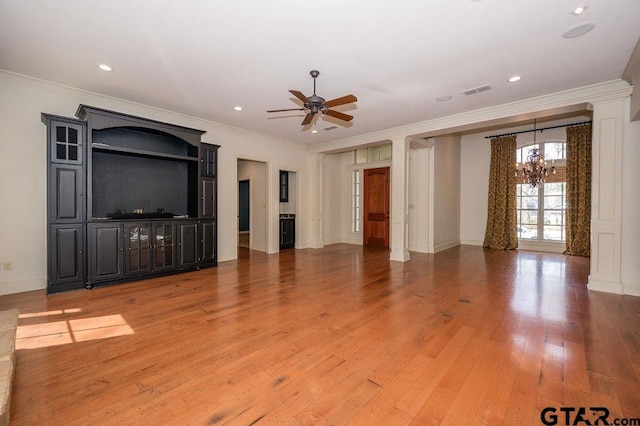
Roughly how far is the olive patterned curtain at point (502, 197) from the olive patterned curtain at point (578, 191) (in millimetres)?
1155

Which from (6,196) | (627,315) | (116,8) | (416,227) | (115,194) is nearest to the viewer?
(116,8)

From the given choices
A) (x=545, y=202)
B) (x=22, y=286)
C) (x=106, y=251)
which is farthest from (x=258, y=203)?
(x=545, y=202)

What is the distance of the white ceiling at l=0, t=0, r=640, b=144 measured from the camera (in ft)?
8.55

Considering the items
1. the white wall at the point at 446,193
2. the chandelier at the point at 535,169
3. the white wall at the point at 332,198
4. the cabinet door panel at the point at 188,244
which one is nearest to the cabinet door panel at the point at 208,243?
the cabinet door panel at the point at 188,244

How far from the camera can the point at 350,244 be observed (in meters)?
9.04

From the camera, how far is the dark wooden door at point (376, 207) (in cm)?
841

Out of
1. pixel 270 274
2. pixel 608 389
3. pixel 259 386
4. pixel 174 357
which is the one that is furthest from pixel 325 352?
pixel 270 274

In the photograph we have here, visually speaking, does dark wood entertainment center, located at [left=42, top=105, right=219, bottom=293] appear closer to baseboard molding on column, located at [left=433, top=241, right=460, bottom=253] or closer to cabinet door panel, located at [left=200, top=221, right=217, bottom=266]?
cabinet door panel, located at [left=200, top=221, right=217, bottom=266]

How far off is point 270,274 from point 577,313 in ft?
13.9

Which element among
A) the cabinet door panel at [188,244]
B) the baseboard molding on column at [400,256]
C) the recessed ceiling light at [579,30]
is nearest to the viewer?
the recessed ceiling light at [579,30]

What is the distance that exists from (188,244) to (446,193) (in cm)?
674

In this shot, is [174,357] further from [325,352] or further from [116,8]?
[116,8]

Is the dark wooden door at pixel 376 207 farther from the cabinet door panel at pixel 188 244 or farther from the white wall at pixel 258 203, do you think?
the cabinet door panel at pixel 188 244

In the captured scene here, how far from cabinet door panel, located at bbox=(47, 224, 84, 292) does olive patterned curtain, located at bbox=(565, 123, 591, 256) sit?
1014 cm
